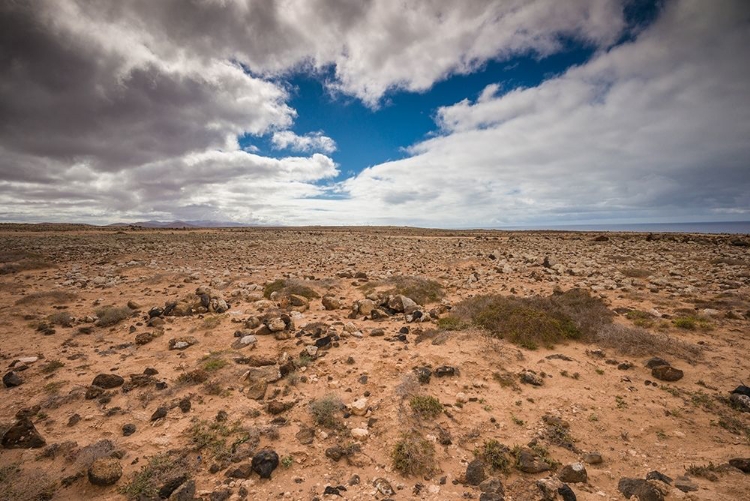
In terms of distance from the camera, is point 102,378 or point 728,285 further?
point 728,285

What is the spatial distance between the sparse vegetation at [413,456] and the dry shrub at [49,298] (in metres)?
14.1

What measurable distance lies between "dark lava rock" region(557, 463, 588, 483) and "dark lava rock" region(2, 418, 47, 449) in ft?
25.4

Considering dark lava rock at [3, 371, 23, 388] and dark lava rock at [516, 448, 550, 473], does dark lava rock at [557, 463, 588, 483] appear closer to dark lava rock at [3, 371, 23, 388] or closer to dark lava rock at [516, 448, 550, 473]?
dark lava rock at [516, 448, 550, 473]

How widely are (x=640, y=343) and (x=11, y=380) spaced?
46.0 ft

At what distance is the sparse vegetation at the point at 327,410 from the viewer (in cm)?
534

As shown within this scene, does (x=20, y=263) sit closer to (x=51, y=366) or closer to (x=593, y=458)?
(x=51, y=366)

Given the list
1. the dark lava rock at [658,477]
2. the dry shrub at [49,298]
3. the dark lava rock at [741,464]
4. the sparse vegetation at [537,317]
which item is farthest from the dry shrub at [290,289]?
the dark lava rock at [741,464]

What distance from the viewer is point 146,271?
1753 cm

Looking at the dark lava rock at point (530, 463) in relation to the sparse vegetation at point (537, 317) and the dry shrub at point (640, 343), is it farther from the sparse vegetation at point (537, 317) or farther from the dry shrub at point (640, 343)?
the dry shrub at point (640, 343)

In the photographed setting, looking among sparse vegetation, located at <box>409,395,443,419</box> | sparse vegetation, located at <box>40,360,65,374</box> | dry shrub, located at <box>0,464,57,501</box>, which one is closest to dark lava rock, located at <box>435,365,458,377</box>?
sparse vegetation, located at <box>409,395,443,419</box>

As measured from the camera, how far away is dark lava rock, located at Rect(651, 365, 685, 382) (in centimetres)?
629

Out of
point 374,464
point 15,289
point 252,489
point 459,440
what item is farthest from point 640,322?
point 15,289

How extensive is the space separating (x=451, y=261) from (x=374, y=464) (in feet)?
55.7

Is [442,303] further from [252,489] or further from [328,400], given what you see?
[252,489]
